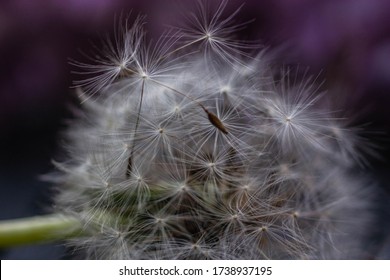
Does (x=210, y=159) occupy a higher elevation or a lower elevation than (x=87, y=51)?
lower

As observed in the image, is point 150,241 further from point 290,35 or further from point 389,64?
point 389,64

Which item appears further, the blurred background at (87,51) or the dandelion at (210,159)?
the blurred background at (87,51)

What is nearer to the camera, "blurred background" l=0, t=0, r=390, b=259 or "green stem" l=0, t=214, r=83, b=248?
"green stem" l=0, t=214, r=83, b=248

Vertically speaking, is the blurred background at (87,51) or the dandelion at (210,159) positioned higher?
the blurred background at (87,51)

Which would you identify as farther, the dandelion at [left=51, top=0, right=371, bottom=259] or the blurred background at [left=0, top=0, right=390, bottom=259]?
the blurred background at [left=0, top=0, right=390, bottom=259]

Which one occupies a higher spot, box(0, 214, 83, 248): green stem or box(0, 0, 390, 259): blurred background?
box(0, 0, 390, 259): blurred background
